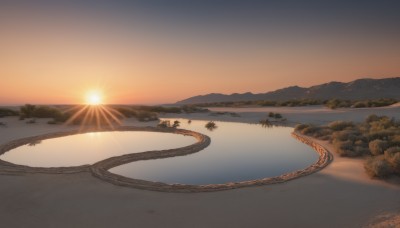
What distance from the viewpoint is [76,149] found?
44.8 feet

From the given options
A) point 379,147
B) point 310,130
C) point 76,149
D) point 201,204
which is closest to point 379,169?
point 379,147

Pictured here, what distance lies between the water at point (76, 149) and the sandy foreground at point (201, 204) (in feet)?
8.47

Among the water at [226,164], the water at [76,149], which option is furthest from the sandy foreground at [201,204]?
the water at [76,149]

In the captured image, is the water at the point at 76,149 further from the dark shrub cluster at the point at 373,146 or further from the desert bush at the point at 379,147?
the desert bush at the point at 379,147

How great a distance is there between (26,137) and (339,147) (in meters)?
16.1

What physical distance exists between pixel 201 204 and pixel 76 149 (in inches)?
359

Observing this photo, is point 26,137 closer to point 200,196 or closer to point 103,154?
point 103,154

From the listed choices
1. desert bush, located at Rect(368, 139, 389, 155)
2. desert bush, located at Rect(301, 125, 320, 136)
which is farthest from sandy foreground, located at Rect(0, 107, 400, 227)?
desert bush, located at Rect(301, 125, 320, 136)

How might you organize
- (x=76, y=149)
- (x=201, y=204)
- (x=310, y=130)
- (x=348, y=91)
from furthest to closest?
(x=348, y=91) < (x=310, y=130) < (x=76, y=149) < (x=201, y=204)

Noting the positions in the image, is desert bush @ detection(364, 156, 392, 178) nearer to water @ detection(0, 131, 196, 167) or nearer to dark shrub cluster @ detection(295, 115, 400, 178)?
dark shrub cluster @ detection(295, 115, 400, 178)

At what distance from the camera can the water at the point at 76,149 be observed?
11.2 meters

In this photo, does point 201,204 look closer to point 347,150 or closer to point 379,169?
point 379,169

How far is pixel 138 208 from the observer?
21.2ft

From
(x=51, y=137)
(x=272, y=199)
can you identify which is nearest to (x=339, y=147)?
(x=272, y=199)
